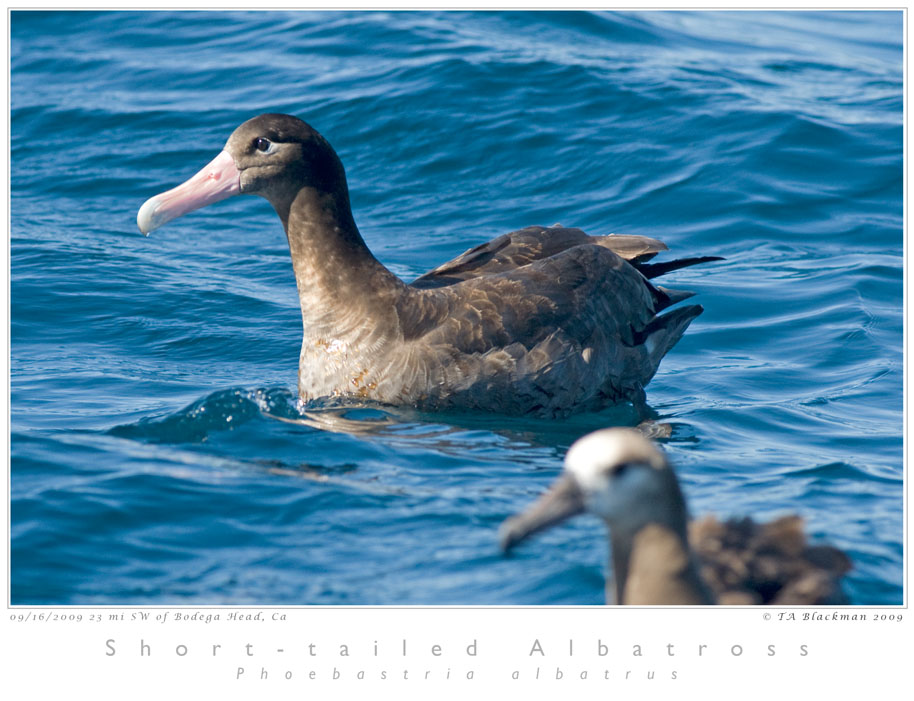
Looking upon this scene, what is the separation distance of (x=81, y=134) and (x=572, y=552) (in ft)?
35.5

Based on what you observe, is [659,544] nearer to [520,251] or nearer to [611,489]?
[611,489]

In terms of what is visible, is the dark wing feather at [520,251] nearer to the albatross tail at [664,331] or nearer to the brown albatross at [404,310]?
the brown albatross at [404,310]

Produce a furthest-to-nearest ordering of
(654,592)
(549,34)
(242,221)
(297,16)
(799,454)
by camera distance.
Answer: (297,16) → (549,34) → (242,221) → (799,454) → (654,592)

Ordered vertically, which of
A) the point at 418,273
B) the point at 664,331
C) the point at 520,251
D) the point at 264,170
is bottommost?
the point at 418,273

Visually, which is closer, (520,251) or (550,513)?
(550,513)

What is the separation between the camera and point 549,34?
1661 cm

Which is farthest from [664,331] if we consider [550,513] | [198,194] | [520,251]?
[550,513]

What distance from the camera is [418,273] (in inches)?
460

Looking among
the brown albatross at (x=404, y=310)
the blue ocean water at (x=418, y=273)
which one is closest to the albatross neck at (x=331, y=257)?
the brown albatross at (x=404, y=310)

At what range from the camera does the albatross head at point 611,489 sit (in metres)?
4.31

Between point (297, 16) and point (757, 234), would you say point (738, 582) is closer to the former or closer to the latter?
point (757, 234)

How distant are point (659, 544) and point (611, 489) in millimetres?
305

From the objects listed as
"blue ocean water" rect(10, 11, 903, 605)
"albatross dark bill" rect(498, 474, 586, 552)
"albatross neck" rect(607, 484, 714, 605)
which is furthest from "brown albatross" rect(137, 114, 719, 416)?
"albatross dark bill" rect(498, 474, 586, 552)

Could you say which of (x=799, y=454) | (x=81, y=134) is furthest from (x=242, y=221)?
(x=799, y=454)
